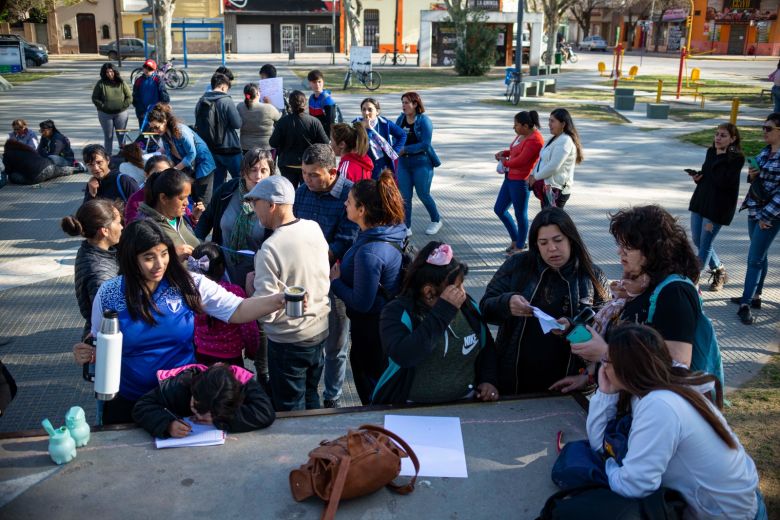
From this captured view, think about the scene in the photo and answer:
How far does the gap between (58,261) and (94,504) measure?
585cm

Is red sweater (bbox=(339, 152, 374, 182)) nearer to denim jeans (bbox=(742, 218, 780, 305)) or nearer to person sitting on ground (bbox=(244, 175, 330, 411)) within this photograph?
person sitting on ground (bbox=(244, 175, 330, 411))

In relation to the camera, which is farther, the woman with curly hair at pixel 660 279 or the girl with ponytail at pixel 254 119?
the girl with ponytail at pixel 254 119

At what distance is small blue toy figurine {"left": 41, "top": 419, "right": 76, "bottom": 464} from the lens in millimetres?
2867

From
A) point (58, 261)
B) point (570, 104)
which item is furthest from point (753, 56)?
point (58, 261)

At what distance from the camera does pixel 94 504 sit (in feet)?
8.69

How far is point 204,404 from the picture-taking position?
3.08 meters

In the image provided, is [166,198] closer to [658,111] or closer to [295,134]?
[295,134]

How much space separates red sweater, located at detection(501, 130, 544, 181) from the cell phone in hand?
4446 mm

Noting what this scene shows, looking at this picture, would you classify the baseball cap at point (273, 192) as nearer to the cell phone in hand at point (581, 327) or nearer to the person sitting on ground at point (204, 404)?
the person sitting on ground at point (204, 404)

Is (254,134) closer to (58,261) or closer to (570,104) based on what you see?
(58,261)

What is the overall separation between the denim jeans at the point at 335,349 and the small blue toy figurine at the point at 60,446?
84.3 inches

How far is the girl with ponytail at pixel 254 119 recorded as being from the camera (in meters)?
9.10

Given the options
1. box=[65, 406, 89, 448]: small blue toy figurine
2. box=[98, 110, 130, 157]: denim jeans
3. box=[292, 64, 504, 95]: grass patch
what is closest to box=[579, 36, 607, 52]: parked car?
box=[292, 64, 504, 95]: grass patch

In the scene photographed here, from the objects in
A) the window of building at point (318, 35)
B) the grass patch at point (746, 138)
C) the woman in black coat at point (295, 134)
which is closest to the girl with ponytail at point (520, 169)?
the woman in black coat at point (295, 134)
